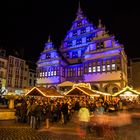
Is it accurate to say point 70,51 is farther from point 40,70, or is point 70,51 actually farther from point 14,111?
point 14,111

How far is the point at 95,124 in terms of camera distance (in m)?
11.9

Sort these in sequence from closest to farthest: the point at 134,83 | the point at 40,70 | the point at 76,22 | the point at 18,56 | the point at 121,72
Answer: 1. the point at 121,72
2. the point at 76,22
3. the point at 40,70
4. the point at 134,83
5. the point at 18,56

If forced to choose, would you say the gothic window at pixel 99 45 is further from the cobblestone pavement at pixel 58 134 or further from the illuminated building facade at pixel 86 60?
the cobblestone pavement at pixel 58 134

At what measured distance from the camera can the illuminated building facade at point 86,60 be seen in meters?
32.9

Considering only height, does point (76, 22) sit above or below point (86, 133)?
above

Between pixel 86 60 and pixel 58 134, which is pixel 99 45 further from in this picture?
pixel 58 134

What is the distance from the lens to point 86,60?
36.3m

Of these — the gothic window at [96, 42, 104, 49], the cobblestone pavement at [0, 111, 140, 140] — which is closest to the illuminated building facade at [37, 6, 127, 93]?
the gothic window at [96, 42, 104, 49]

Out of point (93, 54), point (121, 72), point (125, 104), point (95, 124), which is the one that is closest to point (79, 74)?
point (93, 54)

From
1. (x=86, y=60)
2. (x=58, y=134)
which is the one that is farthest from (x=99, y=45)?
(x=58, y=134)

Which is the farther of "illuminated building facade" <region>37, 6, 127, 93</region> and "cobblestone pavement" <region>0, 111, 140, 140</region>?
"illuminated building facade" <region>37, 6, 127, 93</region>

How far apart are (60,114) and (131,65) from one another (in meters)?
34.8

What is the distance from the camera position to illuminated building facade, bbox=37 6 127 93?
32.9 meters

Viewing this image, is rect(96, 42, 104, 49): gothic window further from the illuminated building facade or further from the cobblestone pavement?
the cobblestone pavement
